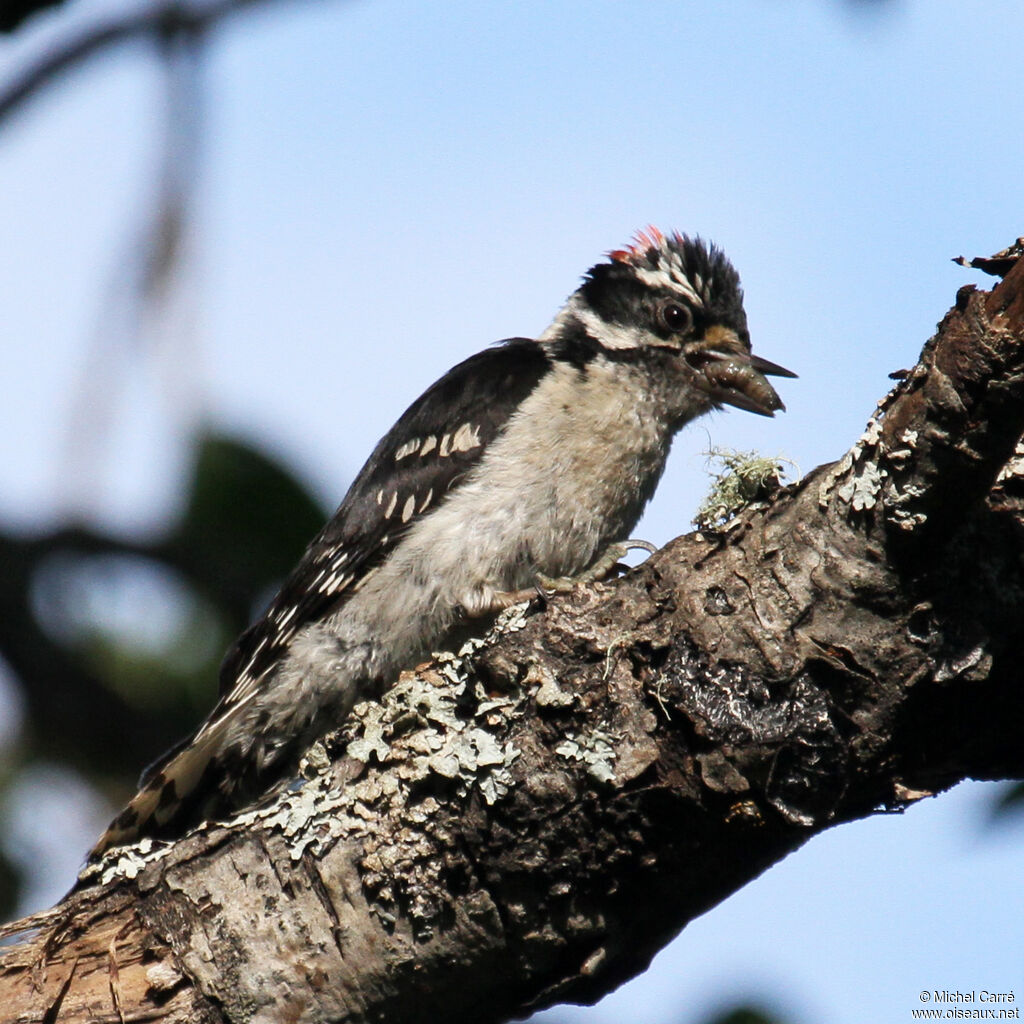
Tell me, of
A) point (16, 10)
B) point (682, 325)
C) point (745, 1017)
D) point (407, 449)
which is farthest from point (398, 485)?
point (745, 1017)

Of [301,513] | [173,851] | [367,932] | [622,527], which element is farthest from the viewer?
[622,527]

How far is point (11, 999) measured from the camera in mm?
2799

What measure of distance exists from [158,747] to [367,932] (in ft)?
3.79

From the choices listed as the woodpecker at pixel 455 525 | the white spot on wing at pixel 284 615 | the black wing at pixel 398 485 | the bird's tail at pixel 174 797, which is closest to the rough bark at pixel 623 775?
the bird's tail at pixel 174 797

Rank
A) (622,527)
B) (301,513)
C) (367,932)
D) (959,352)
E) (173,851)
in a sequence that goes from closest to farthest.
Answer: (959,352), (367,932), (173,851), (301,513), (622,527)

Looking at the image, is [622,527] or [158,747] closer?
[158,747]

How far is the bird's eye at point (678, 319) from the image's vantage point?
16.3ft

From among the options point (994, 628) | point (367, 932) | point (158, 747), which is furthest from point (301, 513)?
point (994, 628)

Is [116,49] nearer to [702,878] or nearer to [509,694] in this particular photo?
[509,694]

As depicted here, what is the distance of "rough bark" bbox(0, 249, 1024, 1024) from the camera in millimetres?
2592

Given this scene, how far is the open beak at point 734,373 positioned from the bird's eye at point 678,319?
0.10 metres

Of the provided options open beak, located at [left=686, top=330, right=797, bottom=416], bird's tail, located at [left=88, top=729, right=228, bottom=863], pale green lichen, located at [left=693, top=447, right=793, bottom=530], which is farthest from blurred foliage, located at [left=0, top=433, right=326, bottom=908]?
open beak, located at [left=686, top=330, right=797, bottom=416]

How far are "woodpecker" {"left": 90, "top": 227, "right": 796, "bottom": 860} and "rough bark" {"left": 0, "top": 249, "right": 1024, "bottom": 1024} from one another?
3.57 ft

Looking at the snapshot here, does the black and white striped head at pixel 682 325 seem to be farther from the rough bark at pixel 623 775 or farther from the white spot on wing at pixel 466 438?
the rough bark at pixel 623 775
